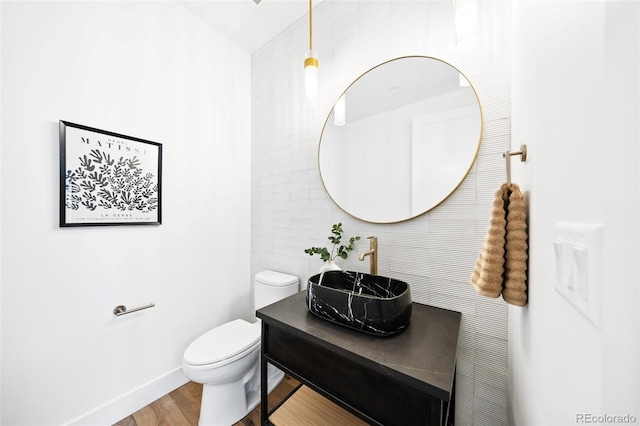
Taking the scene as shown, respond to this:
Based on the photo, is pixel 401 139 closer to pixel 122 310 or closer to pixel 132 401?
pixel 122 310

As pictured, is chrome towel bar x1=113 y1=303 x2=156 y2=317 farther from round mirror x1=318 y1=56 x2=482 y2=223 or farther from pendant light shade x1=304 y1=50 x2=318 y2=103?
pendant light shade x1=304 y1=50 x2=318 y2=103

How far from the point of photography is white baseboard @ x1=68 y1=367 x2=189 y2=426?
4.13ft

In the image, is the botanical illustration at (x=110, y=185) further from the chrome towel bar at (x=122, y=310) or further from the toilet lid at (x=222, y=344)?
the toilet lid at (x=222, y=344)

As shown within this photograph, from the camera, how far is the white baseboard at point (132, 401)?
4.13 ft

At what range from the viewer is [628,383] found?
0.66 feet

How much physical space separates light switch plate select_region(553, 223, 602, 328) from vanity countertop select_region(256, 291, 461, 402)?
1.45ft

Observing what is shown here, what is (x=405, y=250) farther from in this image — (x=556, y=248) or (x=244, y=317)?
(x=244, y=317)

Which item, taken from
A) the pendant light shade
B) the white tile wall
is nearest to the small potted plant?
the white tile wall

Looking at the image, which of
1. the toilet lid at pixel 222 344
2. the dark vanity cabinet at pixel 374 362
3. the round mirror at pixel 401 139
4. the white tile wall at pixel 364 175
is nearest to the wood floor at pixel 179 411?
the toilet lid at pixel 222 344

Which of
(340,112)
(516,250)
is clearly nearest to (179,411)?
(516,250)

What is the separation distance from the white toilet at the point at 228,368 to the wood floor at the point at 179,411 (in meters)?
0.06

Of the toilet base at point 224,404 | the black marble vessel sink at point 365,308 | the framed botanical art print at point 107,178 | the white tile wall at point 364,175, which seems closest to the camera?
the black marble vessel sink at point 365,308

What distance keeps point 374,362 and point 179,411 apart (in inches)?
56.2

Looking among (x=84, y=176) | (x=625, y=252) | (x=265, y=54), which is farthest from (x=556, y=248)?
(x=265, y=54)
